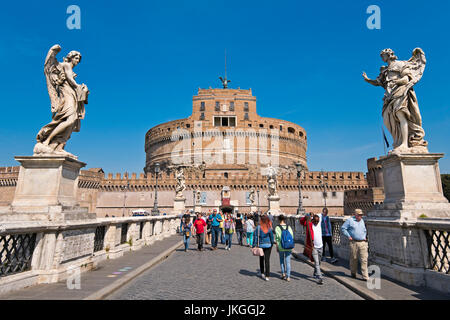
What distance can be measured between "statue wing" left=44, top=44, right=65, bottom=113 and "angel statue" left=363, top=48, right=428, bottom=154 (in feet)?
23.6

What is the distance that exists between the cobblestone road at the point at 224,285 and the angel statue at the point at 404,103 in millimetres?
3269

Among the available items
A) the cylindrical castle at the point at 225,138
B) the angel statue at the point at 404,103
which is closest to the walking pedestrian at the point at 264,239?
the angel statue at the point at 404,103

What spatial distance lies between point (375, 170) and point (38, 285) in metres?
50.0

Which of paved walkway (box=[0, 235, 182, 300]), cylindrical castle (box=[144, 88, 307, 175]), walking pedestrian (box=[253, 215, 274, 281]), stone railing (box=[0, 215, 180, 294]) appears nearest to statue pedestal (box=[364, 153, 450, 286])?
walking pedestrian (box=[253, 215, 274, 281])

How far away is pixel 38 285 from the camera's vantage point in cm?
452

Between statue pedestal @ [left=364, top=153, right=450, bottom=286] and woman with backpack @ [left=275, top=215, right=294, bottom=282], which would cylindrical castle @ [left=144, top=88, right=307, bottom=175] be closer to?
woman with backpack @ [left=275, top=215, right=294, bottom=282]

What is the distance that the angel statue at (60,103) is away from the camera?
560 cm

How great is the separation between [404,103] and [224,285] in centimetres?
527

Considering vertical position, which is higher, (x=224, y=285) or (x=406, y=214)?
(x=406, y=214)

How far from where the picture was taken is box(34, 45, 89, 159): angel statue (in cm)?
560

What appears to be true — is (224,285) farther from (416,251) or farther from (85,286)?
(416,251)

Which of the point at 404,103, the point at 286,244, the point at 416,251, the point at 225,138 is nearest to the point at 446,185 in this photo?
the point at 225,138

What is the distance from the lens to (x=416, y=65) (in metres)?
5.87
